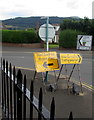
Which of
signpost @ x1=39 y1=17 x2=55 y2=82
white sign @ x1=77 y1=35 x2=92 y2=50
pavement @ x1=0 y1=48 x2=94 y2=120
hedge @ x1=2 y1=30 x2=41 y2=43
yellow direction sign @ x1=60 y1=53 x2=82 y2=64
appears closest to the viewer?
pavement @ x1=0 y1=48 x2=94 y2=120

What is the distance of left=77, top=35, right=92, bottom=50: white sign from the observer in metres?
22.1

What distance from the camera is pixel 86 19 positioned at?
2762 cm

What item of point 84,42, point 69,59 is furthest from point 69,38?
point 69,59

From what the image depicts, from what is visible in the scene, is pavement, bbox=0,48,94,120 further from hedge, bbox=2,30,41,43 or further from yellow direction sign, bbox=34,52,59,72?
hedge, bbox=2,30,41,43

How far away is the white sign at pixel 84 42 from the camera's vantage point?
72.5 feet

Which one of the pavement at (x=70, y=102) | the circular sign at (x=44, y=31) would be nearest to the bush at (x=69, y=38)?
the circular sign at (x=44, y=31)

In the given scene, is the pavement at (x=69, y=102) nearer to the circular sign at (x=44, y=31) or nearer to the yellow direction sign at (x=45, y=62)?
the yellow direction sign at (x=45, y=62)

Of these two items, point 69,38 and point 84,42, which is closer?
point 84,42

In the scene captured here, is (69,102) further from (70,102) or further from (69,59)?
(69,59)

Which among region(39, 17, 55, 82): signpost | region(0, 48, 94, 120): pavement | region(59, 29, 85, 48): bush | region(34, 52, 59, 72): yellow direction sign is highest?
region(59, 29, 85, 48): bush

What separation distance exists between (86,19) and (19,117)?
2701 cm

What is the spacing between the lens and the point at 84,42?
73.0ft

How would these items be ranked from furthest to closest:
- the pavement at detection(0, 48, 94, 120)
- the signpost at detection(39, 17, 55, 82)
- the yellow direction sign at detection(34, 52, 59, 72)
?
the signpost at detection(39, 17, 55, 82), the yellow direction sign at detection(34, 52, 59, 72), the pavement at detection(0, 48, 94, 120)

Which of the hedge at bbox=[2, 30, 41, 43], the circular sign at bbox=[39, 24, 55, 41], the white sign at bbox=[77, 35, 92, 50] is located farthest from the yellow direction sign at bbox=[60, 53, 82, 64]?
the hedge at bbox=[2, 30, 41, 43]
